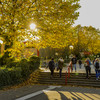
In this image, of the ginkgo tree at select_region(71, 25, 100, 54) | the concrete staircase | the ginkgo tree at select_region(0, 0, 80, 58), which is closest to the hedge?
the concrete staircase

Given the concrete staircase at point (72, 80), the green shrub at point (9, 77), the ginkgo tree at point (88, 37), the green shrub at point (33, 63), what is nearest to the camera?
the green shrub at point (9, 77)

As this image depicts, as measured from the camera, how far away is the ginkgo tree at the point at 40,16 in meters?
11.4

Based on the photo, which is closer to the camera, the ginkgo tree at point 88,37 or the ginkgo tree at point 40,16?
the ginkgo tree at point 40,16

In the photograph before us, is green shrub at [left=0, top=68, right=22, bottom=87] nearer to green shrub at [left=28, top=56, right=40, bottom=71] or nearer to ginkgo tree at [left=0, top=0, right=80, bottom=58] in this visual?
green shrub at [left=28, top=56, right=40, bottom=71]

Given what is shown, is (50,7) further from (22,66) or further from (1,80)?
(1,80)

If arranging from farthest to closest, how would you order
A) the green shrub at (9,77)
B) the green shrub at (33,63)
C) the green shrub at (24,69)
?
the green shrub at (33,63)
the green shrub at (24,69)
the green shrub at (9,77)

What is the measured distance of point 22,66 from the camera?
12.5 metres

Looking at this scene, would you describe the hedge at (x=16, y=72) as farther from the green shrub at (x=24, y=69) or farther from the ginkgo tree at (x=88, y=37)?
the ginkgo tree at (x=88, y=37)

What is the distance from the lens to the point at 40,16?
461 inches

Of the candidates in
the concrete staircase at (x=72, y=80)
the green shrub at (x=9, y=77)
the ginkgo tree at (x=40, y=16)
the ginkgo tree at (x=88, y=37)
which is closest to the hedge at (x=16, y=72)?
the green shrub at (x=9, y=77)

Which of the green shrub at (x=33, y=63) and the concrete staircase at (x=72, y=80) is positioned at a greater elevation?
the green shrub at (x=33, y=63)

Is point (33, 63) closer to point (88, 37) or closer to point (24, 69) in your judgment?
point (24, 69)

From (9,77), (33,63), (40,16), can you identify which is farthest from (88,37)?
(9,77)

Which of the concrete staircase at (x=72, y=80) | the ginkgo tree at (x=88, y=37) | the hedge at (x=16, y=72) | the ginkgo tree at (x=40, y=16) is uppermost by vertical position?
the ginkgo tree at (x=88, y=37)
